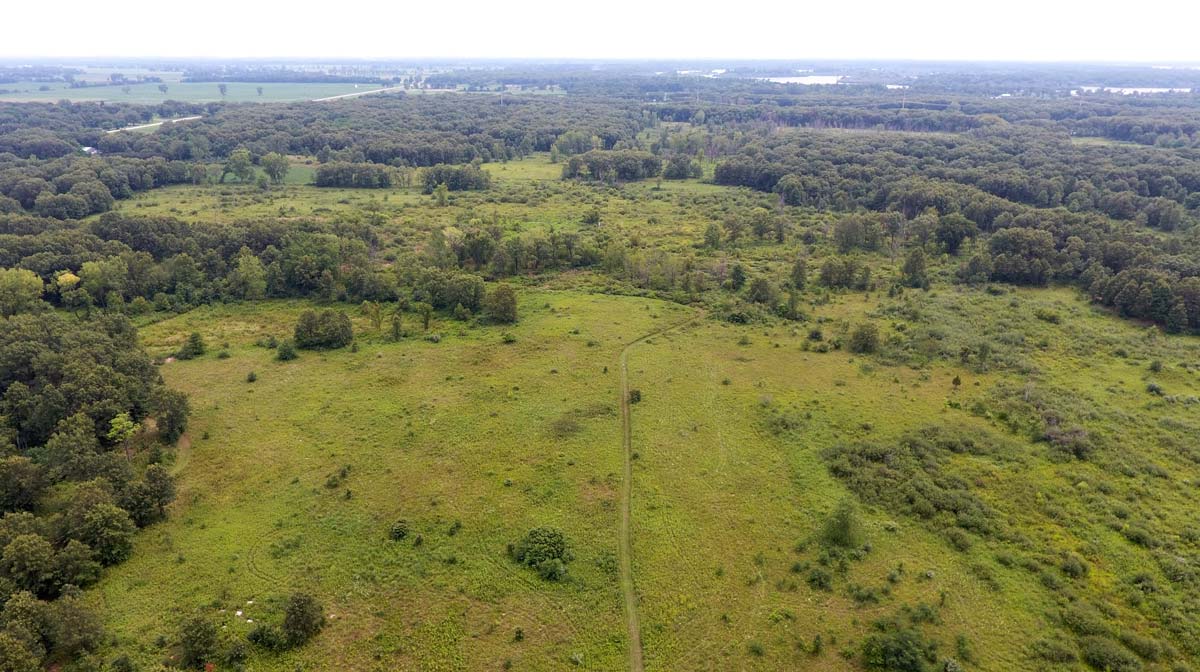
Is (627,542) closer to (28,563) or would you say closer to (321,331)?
(28,563)

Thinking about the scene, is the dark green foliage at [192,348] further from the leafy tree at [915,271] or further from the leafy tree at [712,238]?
the leafy tree at [915,271]

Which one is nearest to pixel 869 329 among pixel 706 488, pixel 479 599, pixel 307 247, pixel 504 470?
pixel 706 488

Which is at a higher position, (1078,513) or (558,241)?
(558,241)

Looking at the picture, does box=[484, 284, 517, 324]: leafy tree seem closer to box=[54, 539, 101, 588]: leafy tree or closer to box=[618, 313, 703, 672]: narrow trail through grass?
box=[618, 313, 703, 672]: narrow trail through grass

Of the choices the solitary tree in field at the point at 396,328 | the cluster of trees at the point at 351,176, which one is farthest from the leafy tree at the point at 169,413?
the cluster of trees at the point at 351,176

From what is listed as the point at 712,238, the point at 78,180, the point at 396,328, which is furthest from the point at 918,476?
the point at 78,180

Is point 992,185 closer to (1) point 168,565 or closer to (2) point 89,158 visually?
(1) point 168,565

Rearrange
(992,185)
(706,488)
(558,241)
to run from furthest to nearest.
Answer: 1. (992,185)
2. (558,241)
3. (706,488)
